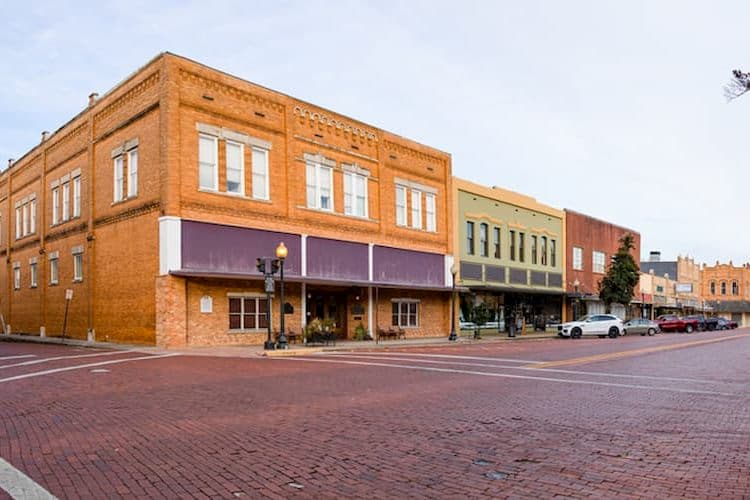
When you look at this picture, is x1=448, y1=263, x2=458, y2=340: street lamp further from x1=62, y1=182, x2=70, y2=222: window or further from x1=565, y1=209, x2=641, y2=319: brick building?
x1=62, y1=182, x2=70, y2=222: window

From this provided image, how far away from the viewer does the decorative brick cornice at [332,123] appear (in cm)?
2939

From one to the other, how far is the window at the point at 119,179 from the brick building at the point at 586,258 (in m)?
33.5

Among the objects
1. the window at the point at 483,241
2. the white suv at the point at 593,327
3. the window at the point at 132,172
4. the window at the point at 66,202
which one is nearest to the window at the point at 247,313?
the window at the point at 132,172

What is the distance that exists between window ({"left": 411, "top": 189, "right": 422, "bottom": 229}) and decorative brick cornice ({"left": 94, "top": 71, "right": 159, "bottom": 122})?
15.6m

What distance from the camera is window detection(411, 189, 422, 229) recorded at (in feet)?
118

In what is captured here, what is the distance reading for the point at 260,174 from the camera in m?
27.3

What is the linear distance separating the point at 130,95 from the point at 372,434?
2275 centimetres

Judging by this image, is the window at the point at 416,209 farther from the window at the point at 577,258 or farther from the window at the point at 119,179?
the window at the point at 577,258

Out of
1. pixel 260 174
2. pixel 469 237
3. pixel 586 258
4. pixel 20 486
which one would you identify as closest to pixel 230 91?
pixel 260 174

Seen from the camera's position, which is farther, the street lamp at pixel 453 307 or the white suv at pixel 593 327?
the white suv at pixel 593 327

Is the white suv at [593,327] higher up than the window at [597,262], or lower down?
lower down

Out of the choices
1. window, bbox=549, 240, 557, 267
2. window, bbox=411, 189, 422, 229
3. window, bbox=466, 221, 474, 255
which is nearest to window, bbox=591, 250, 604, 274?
window, bbox=549, 240, 557, 267

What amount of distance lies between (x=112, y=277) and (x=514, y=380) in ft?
63.0

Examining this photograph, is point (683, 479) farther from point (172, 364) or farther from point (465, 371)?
point (172, 364)
